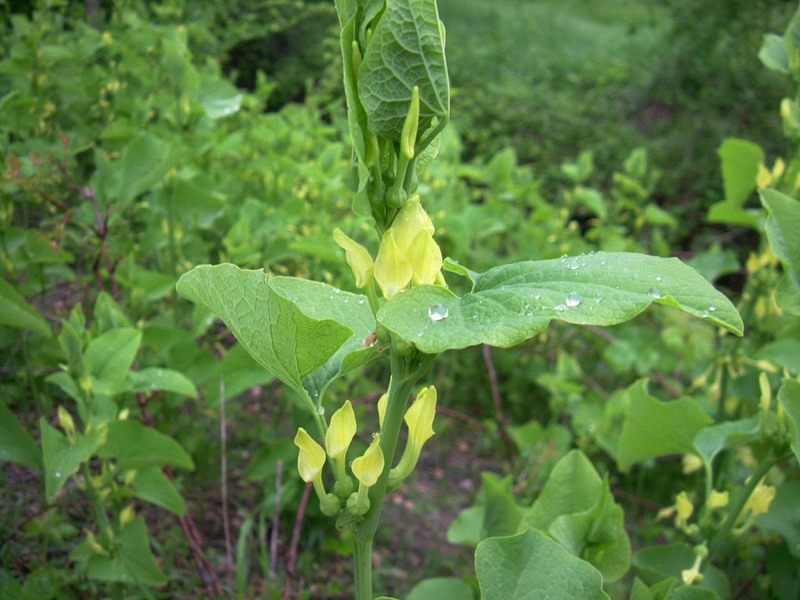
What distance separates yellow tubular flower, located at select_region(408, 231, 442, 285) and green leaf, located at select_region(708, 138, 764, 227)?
113 centimetres

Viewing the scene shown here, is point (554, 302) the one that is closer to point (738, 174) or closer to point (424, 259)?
point (424, 259)

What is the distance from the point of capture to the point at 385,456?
1.97 feet

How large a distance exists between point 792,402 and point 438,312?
1.85 feet

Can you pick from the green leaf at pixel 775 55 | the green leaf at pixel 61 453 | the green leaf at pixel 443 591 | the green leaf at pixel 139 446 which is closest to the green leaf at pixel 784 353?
the green leaf at pixel 775 55

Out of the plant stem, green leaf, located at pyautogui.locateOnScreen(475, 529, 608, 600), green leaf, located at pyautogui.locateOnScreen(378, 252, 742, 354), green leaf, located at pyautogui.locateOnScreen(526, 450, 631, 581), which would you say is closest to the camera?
green leaf, located at pyautogui.locateOnScreen(378, 252, 742, 354)

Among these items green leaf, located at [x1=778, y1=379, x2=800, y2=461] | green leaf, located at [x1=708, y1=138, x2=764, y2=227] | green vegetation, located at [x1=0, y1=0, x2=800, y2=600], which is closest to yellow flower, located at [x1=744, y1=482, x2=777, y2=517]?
green vegetation, located at [x1=0, y1=0, x2=800, y2=600]

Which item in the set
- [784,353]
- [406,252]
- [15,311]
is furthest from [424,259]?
[784,353]

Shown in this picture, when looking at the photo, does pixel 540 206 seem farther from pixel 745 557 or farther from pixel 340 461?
pixel 340 461

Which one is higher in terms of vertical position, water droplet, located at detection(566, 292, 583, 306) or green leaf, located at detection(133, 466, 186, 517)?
water droplet, located at detection(566, 292, 583, 306)

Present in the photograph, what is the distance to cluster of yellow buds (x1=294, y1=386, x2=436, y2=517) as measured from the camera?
58cm

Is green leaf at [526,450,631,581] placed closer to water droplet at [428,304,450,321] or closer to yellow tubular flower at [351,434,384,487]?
yellow tubular flower at [351,434,384,487]

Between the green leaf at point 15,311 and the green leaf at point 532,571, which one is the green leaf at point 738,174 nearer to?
the green leaf at point 532,571

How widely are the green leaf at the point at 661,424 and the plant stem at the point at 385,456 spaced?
0.51m

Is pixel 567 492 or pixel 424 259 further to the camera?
pixel 567 492
